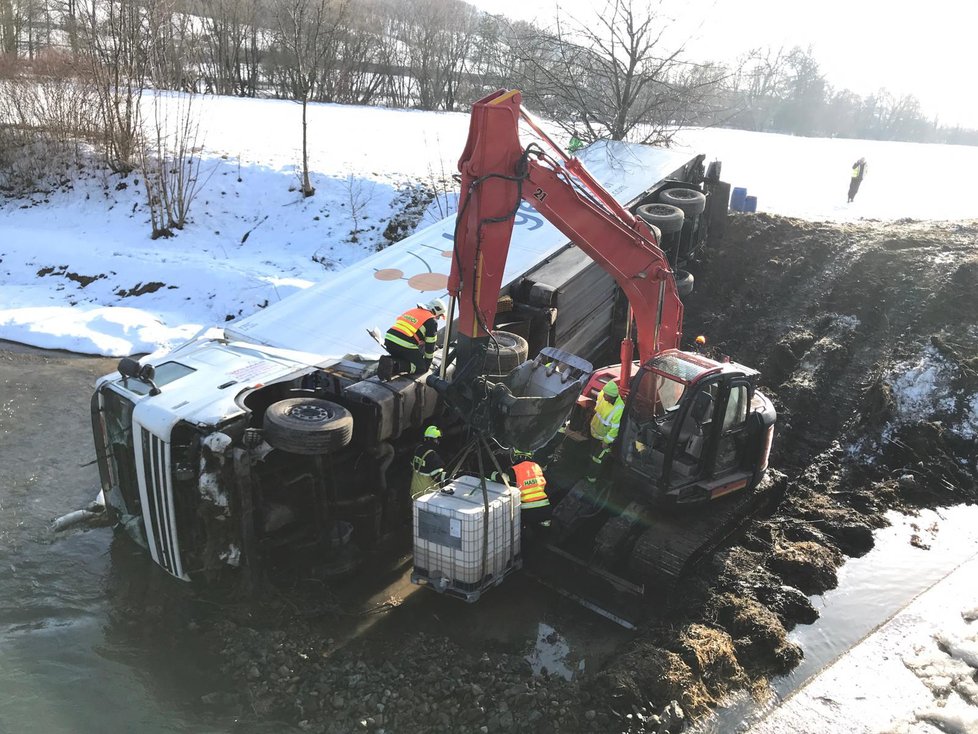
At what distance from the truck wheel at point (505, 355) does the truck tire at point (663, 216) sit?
14.5 ft

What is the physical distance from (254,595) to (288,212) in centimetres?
1337

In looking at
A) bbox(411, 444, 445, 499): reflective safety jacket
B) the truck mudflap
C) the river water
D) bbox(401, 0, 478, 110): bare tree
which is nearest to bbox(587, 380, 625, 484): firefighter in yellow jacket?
the truck mudflap

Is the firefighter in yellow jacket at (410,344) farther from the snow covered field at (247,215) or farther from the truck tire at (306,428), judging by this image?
the snow covered field at (247,215)

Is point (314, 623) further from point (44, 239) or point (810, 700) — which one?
point (44, 239)

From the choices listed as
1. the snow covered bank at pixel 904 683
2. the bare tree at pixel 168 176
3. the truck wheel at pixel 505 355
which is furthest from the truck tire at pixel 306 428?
the bare tree at pixel 168 176

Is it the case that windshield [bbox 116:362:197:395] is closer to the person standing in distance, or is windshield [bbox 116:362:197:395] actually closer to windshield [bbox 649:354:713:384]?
windshield [bbox 649:354:713:384]

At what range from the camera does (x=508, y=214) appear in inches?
258

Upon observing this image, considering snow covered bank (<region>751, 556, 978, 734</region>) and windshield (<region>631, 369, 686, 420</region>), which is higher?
windshield (<region>631, 369, 686, 420</region>)

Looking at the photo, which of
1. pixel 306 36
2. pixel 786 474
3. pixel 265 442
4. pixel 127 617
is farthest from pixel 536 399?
pixel 306 36

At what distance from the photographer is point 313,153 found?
2127 cm

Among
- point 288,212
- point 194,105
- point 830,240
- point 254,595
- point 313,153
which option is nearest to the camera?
point 254,595

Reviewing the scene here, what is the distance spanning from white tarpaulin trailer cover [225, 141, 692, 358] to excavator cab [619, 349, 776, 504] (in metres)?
3.13

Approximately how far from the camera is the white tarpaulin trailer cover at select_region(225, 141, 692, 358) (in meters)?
9.15

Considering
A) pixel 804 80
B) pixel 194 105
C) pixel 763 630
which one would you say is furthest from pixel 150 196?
pixel 804 80
